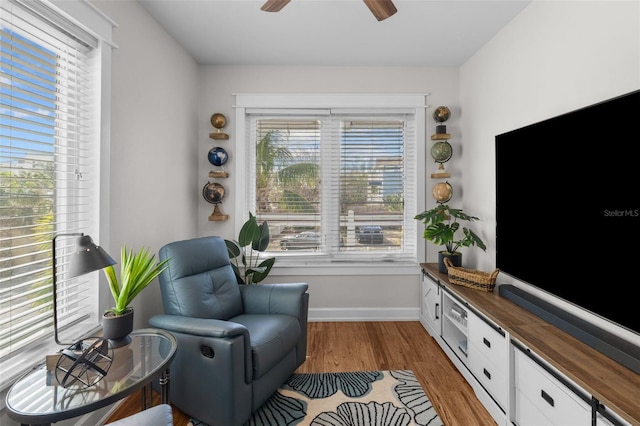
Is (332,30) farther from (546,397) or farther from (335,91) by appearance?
(546,397)

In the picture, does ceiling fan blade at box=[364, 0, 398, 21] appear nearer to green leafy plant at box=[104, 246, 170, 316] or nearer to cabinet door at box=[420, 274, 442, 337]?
green leafy plant at box=[104, 246, 170, 316]

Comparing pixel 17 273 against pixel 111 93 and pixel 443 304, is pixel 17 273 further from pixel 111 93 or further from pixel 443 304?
pixel 443 304

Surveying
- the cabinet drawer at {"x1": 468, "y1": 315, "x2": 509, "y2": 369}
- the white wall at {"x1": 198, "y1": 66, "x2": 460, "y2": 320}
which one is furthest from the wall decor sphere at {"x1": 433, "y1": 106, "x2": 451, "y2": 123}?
the cabinet drawer at {"x1": 468, "y1": 315, "x2": 509, "y2": 369}

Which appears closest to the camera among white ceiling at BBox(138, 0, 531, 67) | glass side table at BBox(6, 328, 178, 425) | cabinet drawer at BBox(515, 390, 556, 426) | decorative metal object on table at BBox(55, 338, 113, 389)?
glass side table at BBox(6, 328, 178, 425)

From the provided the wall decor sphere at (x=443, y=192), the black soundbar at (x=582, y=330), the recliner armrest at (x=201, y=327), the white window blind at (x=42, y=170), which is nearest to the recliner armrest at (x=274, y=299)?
the recliner armrest at (x=201, y=327)

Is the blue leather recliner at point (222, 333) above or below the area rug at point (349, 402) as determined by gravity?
above

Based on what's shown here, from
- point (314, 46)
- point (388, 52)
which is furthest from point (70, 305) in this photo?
point (388, 52)

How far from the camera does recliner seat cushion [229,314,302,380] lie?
1.73 m

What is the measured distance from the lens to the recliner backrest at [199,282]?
1978 millimetres

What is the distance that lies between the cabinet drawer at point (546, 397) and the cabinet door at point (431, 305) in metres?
1.07

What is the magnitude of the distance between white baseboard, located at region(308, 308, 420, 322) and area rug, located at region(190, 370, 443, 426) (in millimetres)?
970

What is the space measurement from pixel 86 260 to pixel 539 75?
2817 millimetres

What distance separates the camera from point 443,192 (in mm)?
2984

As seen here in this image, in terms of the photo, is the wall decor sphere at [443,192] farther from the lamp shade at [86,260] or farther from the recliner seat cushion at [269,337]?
the lamp shade at [86,260]
